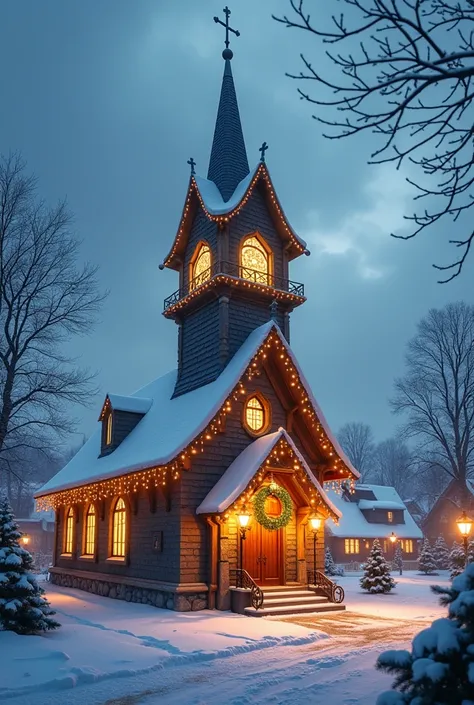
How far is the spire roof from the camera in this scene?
23797 mm

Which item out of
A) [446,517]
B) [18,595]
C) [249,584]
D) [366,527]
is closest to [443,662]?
[18,595]

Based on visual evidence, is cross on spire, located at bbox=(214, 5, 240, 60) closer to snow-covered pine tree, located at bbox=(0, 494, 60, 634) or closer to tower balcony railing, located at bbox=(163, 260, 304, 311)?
tower balcony railing, located at bbox=(163, 260, 304, 311)

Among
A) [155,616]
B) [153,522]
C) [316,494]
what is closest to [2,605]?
[155,616]

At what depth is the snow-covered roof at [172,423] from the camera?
690 inches

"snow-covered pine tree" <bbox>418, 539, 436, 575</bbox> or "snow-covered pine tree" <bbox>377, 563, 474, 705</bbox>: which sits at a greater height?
"snow-covered pine tree" <bbox>377, 563, 474, 705</bbox>

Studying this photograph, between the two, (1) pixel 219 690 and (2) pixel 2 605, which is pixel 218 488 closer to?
(2) pixel 2 605

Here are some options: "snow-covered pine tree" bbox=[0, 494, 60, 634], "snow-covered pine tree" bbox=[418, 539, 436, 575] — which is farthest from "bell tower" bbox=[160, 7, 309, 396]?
"snow-covered pine tree" bbox=[418, 539, 436, 575]

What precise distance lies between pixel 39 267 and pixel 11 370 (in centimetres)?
376

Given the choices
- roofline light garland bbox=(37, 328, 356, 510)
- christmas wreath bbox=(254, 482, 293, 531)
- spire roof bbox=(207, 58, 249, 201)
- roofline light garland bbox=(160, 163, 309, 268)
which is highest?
spire roof bbox=(207, 58, 249, 201)

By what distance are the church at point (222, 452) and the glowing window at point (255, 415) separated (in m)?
0.04

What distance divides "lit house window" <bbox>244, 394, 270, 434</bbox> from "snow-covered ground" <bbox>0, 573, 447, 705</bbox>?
5.70m

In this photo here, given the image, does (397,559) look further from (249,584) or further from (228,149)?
(228,149)

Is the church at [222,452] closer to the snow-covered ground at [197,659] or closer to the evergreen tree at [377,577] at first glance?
the snow-covered ground at [197,659]

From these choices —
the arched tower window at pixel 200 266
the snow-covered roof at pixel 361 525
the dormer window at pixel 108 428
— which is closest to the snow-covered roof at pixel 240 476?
the arched tower window at pixel 200 266
